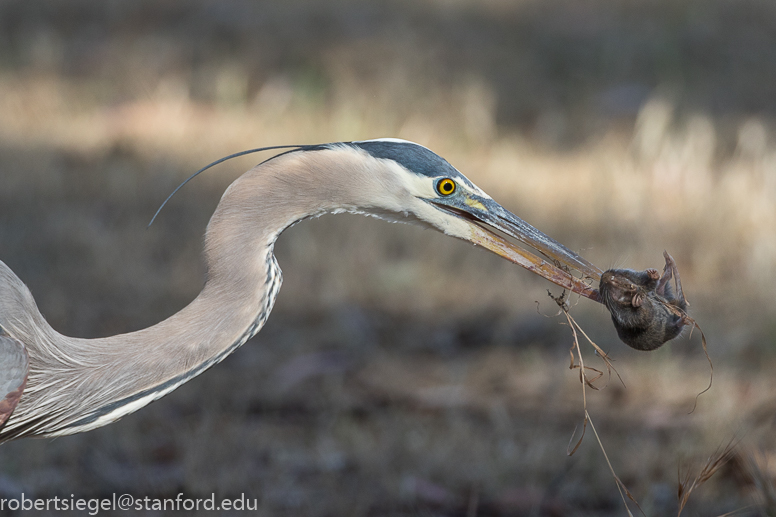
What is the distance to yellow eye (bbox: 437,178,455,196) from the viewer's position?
5.64ft

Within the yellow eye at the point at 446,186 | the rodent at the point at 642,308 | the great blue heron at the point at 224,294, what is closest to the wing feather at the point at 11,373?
the great blue heron at the point at 224,294

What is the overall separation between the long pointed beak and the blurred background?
19 centimetres

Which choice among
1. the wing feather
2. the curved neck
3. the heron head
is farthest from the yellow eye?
the wing feather

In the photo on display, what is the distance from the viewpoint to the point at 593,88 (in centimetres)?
693

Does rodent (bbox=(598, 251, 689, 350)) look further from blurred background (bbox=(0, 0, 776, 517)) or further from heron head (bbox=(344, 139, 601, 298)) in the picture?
blurred background (bbox=(0, 0, 776, 517))

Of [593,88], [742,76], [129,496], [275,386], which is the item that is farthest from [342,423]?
[742,76]

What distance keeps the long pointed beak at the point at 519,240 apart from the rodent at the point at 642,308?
0.41 feet

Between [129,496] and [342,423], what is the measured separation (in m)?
0.78

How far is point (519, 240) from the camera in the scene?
1751 mm

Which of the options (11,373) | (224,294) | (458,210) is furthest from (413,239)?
(11,373)

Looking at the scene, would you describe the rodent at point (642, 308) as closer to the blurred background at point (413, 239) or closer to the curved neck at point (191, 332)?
the blurred background at point (413, 239)

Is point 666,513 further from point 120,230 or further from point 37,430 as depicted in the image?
point 120,230

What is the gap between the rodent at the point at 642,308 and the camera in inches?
61.2

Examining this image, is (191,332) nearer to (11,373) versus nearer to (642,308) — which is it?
(11,373)
